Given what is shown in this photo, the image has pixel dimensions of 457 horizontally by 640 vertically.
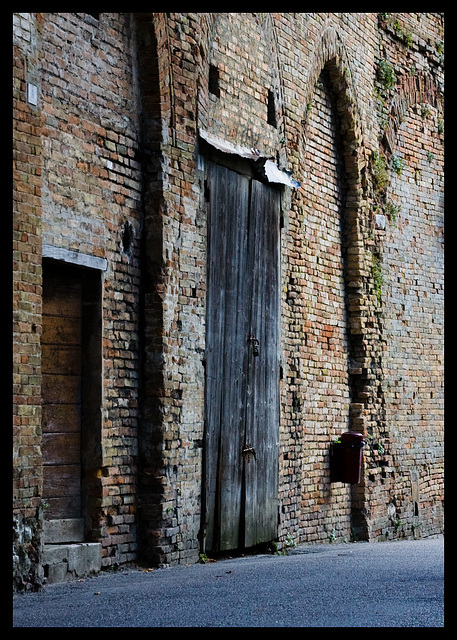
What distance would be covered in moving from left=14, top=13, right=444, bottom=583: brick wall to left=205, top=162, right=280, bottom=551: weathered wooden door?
248 mm

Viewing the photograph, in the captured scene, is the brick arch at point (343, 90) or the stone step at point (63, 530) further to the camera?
the brick arch at point (343, 90)

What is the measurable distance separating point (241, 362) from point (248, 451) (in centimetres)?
88

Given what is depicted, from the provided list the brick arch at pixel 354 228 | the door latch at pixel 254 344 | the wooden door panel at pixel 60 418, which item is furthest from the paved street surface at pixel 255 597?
the brick arch at pixel 354 228

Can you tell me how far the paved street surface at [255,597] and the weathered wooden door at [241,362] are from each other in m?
0.98

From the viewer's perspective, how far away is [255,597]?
6.84 meters

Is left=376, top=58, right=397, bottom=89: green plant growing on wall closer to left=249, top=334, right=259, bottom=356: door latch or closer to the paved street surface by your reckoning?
left=249, top=334, right=259, bottom=356: door latch

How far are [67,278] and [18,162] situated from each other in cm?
138

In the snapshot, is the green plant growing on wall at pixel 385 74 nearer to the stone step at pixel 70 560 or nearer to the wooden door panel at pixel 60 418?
the wooden door panel at pixel 60 418

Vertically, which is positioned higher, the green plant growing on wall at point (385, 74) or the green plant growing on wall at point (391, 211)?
the green plant growing on wall at point (385, 74)

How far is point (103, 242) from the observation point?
8.63m

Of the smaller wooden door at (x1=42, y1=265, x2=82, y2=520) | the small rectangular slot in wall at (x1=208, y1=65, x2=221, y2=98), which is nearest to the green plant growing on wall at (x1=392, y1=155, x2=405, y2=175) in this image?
the small rectangular slot in wall at (x1=208, y1=65, x2=221, y2=98)

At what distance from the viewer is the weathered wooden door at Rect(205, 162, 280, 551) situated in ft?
32.6

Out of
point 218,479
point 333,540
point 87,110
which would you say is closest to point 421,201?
point 333,540

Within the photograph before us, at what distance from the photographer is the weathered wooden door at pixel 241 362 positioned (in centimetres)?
995
